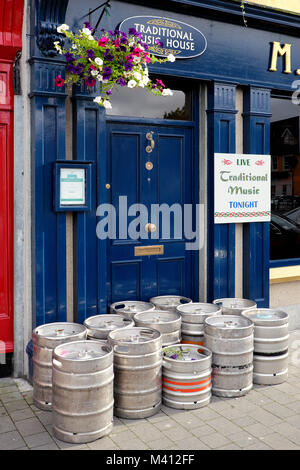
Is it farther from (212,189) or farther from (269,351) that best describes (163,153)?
(269,351)

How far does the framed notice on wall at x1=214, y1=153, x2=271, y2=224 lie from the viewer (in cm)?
606

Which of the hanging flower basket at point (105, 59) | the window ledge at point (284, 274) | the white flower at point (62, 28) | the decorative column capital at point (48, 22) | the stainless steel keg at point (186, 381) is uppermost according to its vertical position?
the decorative column capital at point (48, 22)

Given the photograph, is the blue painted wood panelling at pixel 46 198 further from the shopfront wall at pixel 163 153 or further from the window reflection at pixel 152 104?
the window reflection at pixel 152 104

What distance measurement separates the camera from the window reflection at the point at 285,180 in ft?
22.1

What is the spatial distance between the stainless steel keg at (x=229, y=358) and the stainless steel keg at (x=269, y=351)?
1.02 ft

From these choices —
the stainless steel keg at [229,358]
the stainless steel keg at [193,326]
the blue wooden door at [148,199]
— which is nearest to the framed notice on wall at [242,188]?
the blue wooden door at [148,199]

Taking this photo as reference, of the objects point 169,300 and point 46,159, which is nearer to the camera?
point 46,159

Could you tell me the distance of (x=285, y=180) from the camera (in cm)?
692

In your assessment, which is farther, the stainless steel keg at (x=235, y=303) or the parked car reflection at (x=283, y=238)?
the parked car reflection at (x=283, y=238)

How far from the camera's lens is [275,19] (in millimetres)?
6336

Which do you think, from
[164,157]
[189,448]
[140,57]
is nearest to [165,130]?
[164,157]
